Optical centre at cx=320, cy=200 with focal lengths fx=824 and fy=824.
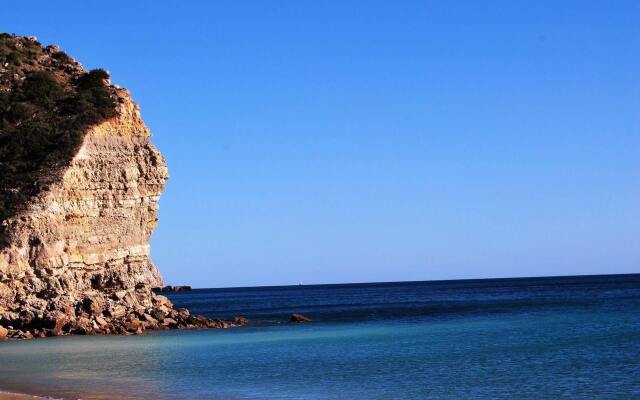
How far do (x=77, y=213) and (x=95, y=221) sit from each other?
4.01ft

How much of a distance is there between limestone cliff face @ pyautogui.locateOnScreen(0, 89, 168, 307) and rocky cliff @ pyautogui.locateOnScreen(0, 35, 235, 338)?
0.16 ft

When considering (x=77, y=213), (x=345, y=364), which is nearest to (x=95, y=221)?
(x=77, y=213)

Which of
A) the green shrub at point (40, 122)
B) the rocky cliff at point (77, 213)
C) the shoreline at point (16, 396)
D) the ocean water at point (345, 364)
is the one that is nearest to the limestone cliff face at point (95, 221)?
the rocky cliff at point (77, 213)

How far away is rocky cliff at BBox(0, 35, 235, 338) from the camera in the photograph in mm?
37906

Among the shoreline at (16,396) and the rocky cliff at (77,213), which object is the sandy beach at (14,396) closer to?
the shoreline at (16,396)

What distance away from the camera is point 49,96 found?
4359cm

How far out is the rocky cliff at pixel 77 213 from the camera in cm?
3791

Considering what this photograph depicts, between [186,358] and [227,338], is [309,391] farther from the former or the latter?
[227,338]

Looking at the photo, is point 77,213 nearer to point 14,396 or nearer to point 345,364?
point 345,364

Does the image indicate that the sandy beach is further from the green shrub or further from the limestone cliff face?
the green shrub

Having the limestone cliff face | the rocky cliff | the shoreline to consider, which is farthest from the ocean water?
the limestone cliff face

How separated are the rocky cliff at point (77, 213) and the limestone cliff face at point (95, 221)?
0.16 feet

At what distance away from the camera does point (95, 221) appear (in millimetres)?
41406

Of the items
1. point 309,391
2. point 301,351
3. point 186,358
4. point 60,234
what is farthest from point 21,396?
point 60,234
